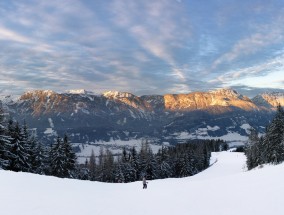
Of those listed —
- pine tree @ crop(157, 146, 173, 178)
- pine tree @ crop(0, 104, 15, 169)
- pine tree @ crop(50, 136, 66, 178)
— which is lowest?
pine tree @ crop(157, 146, 173, 178)

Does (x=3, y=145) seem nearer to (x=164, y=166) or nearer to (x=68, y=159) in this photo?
(x=68, y=159)

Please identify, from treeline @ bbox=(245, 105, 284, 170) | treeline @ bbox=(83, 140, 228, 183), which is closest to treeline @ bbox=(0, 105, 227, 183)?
treeline @ bbox=(83, 140, 228, 183)

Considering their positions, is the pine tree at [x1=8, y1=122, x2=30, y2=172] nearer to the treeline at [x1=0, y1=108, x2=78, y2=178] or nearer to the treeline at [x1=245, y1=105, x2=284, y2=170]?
the treeline at [x1=0, y1=108, x2=78, y2=178]

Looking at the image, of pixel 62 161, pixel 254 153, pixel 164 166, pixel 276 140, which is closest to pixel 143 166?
pixel 164 166

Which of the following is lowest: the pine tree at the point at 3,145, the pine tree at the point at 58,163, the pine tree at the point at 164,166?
the pine tree at the point at 164,166

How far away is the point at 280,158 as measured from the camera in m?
65.7

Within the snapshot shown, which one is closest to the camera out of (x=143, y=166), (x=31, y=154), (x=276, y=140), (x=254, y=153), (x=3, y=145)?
(x=3, y=145)

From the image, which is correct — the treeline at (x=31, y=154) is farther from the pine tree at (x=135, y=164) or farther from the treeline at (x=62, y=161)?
the pine tree at (x=135, y=164)

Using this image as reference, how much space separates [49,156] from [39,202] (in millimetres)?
45327

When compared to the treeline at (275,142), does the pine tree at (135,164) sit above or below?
below

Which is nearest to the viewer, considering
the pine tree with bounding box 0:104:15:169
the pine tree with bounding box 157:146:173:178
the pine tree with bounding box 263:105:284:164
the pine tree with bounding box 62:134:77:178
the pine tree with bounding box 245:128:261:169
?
the pine tree with bounding box 0:104:15:169

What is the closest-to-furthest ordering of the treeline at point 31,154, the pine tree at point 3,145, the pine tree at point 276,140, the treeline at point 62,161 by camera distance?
the pine tree at point 3,145
the treeline at point 31,154
the treeline at point 62,161
the pine tree at point 276,140

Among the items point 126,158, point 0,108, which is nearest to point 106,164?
point 126,158

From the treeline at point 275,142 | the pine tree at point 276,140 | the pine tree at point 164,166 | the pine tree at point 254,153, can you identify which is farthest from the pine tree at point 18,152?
the pine tree at point 164,166
